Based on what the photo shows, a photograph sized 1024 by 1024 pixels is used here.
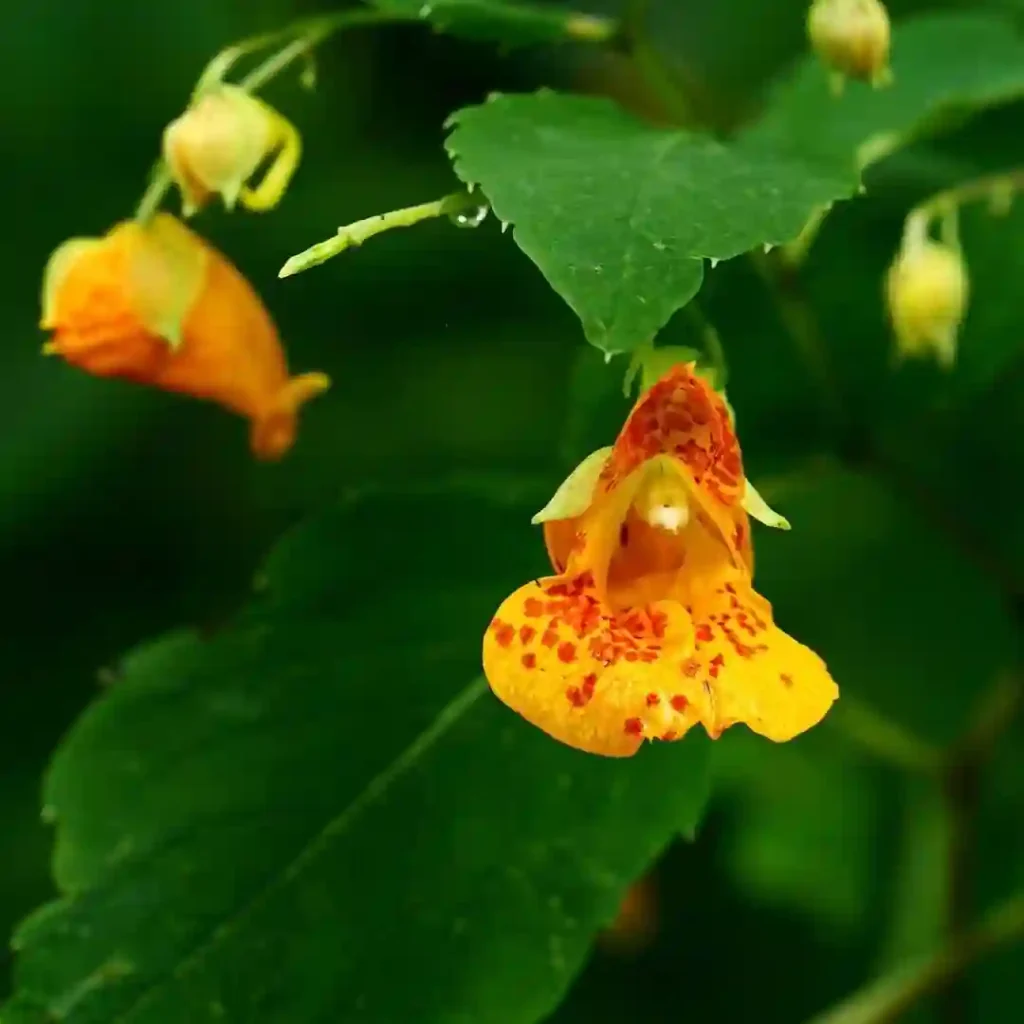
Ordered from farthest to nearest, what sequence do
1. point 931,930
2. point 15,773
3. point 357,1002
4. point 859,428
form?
point 15,773, point 931,930, point 859,428, point 357,1002

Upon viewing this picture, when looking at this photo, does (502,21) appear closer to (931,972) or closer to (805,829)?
(931,972)

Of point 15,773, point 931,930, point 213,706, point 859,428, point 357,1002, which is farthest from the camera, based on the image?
point 15,773

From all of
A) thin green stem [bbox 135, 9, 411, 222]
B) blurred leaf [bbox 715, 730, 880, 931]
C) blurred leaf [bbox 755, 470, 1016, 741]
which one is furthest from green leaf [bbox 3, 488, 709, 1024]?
blurred leaf [bbox 755, 470, 1016, 741]

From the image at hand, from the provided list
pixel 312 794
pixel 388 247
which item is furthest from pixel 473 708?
pixel 388 247

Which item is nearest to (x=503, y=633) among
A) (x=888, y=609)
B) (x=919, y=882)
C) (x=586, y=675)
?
(x=586, y=675)

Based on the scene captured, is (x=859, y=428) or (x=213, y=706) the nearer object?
(x=213, y=706)

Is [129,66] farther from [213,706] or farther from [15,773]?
[213,706]
